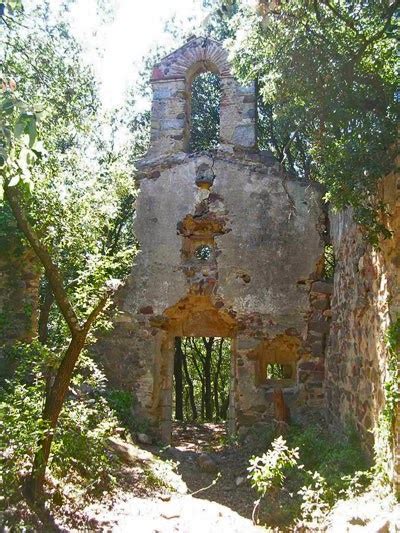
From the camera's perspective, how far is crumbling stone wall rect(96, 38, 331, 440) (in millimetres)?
8516

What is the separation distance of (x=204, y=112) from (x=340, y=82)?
29.2 ft

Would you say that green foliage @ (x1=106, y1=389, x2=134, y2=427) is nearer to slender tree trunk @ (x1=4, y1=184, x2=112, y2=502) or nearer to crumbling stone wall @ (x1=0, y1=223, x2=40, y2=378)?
crumbling stone wall @ (x1=0, y1=223, x2=40, y2=378)

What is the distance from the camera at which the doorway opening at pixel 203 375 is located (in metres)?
15.4

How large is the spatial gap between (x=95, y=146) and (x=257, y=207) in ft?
12.1

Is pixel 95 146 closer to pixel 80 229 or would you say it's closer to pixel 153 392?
pixel 153 392

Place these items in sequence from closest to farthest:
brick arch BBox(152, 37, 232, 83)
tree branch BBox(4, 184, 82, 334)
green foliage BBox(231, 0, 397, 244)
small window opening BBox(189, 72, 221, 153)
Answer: tree branch BBox(4, 184, 82, 334) → green foliage BBox(231, 0, 397, 244) → brick arch BBox(152, 37, 232, 83) → small window opening BBox(189, 72, 221, 153)

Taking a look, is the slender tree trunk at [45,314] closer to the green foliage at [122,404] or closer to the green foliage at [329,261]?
the green foliage at [122,404]

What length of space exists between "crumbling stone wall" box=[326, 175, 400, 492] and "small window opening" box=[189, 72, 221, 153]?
604cm

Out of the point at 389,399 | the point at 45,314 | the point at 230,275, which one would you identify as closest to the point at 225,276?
the point at 230,275

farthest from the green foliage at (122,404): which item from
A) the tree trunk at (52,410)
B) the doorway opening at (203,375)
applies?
the doorway opening at (203,375)

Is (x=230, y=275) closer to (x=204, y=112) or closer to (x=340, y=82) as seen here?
(x=340, y=82)

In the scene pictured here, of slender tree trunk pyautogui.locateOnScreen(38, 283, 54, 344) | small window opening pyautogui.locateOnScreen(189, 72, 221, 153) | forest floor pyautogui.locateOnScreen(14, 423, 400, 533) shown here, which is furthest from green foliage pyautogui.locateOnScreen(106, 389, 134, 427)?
small window opening pyautogui.locateOnScreen(189, 72, 221, 153)

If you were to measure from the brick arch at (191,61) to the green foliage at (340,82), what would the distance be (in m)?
3.72

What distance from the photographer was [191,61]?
948 cm
